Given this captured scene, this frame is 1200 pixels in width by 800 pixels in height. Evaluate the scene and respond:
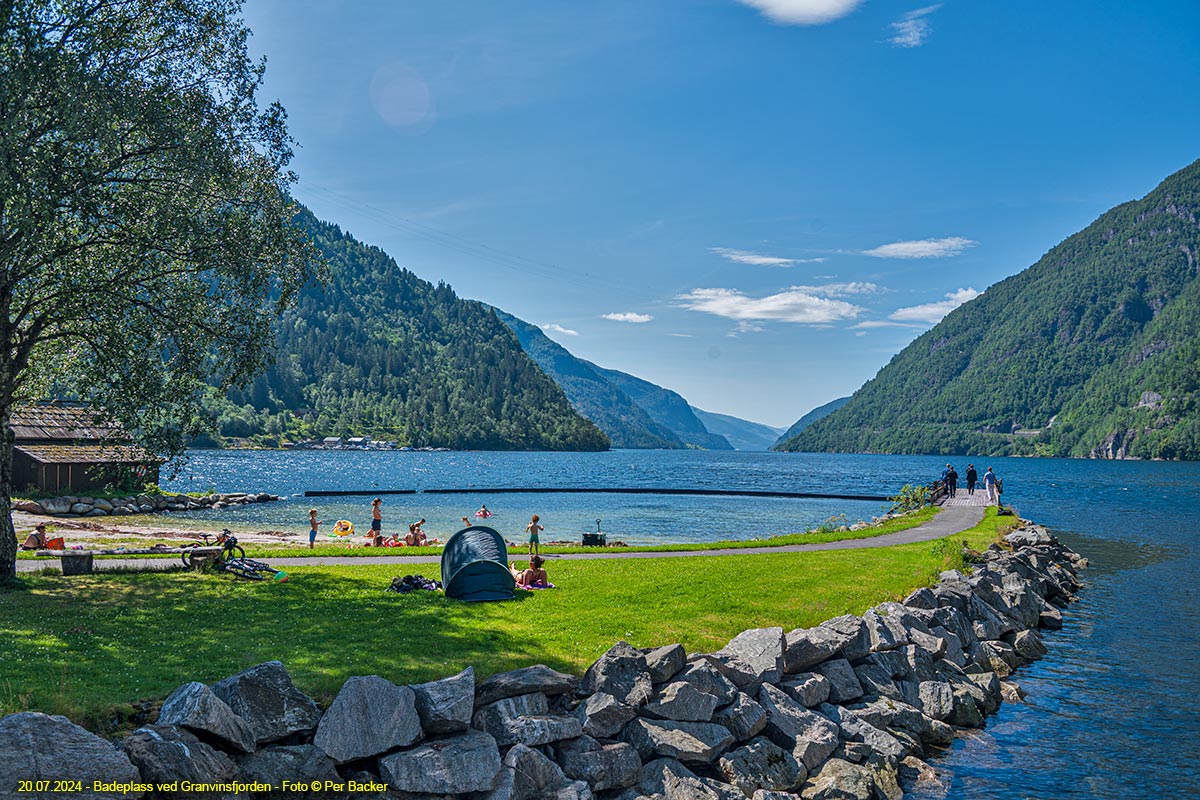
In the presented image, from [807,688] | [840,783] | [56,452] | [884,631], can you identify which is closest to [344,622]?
[807,688]

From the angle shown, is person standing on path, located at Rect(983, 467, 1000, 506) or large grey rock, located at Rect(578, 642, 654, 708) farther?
person standing on path, located at Rect(983, 467, 1000, 506)

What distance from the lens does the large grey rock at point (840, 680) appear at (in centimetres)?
1700

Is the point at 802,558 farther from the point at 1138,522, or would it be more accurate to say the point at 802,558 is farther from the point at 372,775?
the point at 1138,522

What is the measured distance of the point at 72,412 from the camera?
57.2 metres

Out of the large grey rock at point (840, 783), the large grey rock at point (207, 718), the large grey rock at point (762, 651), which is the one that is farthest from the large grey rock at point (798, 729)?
the large grey rock at point (207, 718)

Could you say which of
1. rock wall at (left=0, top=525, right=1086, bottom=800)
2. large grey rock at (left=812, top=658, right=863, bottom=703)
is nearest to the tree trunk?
rock wall at (left=0, top=525, right=1086, bottom=800)

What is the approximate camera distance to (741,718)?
46.5 feet

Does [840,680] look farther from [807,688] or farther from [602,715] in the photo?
[602,715]

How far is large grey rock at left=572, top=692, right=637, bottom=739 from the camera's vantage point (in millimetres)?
12883

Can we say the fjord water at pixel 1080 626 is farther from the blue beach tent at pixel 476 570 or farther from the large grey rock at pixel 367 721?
the blue beach tent at pixel 476 570

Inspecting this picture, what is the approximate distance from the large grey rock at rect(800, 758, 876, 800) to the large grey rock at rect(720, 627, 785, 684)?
1949 millimetres

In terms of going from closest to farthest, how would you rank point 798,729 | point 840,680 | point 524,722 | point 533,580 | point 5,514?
point 524,722 → point 798,729 → point 840,680 → point 5,514 → point 533,580

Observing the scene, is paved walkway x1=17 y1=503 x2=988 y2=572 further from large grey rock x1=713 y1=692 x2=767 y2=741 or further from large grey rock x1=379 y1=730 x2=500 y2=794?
large grey rock x1=379 y1=730 x2=500 y2=794

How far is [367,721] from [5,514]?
1557 centimetres
